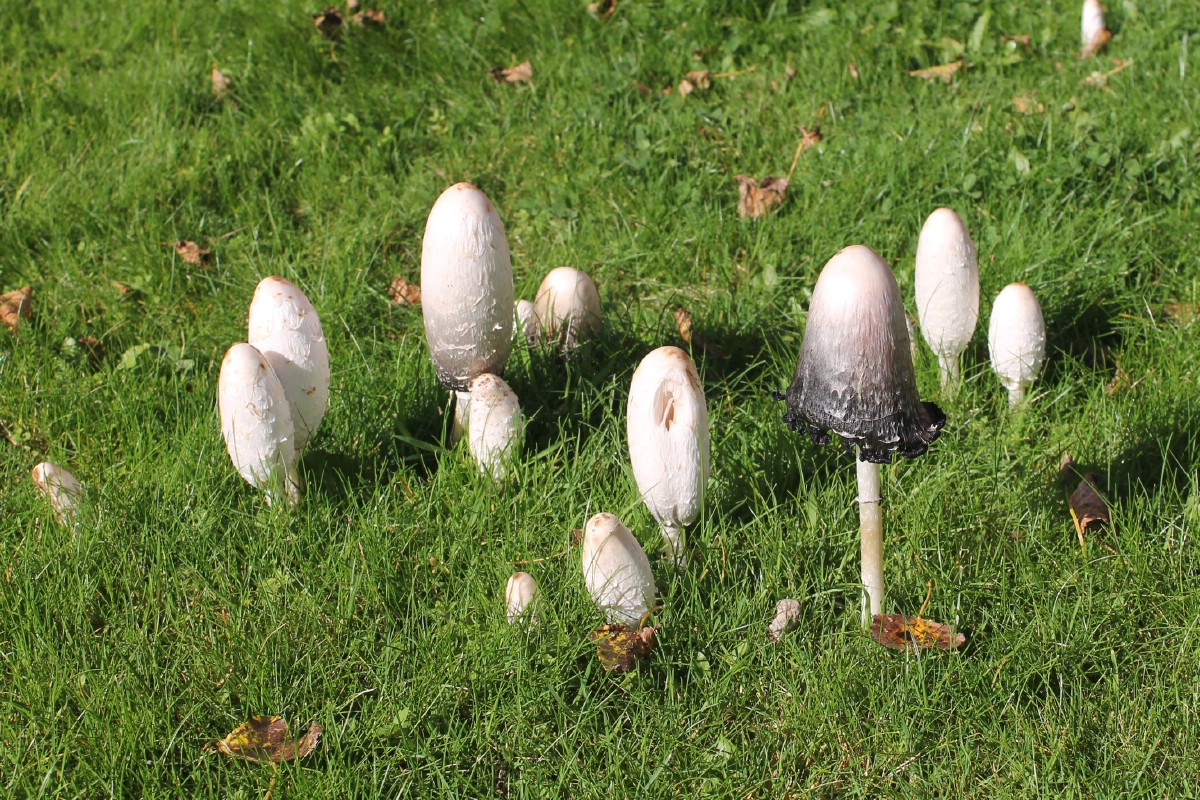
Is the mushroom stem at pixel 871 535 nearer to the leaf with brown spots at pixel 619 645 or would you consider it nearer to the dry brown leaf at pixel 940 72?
the leaf with brown spots at pixel 619 645

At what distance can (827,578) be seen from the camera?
2.70 meters

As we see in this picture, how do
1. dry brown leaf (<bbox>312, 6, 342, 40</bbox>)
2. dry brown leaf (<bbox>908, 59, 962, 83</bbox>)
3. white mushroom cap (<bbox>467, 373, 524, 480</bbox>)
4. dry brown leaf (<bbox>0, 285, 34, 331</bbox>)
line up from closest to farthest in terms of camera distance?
white mushroom cap (<bbox>467, 373, 524, 480</bbox>) → dry brown leaf (<bbox>0, 285, 34, 331</bbox>) → dry brown leaf (<bbox>908, 59, 962, 83</bbox>) → dry brown leaf (<bbox>312, 6, 342, 40</bbox>)

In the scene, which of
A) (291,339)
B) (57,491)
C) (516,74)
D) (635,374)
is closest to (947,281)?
(635,374)

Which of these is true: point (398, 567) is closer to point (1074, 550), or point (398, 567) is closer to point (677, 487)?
point (677, 487)

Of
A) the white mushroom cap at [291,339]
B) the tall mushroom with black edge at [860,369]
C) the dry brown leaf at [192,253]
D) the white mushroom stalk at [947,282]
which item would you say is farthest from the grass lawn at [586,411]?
the tall mushroom with black edge at [860,369]

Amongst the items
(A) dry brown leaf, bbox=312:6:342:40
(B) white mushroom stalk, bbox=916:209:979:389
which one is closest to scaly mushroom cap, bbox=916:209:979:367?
(B) white mushroom stalk, bbox=916:209:979:389

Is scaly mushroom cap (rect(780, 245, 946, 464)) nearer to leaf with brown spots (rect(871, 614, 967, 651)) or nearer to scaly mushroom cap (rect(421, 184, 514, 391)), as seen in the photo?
leaf with brown spots (rect(871, 614, 967, 651))

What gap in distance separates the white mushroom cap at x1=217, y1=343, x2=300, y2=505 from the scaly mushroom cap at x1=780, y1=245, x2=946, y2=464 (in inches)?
45.7

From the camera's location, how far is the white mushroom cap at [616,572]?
2402 millimetres

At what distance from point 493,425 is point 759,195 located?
1.65 m

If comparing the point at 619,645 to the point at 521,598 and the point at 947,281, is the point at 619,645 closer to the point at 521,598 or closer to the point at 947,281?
the point at 521,598

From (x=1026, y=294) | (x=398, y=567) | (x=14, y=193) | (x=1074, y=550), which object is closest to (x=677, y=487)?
(x=398, y=567)

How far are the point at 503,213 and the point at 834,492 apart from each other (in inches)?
75.9

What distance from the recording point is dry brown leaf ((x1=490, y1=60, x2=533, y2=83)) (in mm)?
4910
